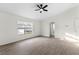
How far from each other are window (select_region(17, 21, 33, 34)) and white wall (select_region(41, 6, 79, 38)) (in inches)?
95.6

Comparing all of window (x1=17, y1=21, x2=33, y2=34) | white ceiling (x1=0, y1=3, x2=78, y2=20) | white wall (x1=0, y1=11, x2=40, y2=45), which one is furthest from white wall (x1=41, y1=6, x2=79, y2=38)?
white wall (x1=0, y1=11, x2=40, y2=45)

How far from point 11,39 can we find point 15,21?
4.81ft

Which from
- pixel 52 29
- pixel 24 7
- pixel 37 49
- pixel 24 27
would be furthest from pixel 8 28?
pixel 52 29

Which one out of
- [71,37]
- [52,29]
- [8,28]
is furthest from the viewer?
[52,29]

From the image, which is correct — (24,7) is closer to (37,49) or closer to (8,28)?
(8,28)

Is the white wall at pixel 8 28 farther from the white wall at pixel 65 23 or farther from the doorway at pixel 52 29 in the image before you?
the doorway at pixel 52 29

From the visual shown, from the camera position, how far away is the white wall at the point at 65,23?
8305 millimetres

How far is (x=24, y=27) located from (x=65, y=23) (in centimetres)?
447

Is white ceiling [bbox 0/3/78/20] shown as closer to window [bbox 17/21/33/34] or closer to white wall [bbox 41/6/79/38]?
window [bbox 17/21/33/34]

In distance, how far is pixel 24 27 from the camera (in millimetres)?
8445

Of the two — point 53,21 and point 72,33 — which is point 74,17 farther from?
point 53,21

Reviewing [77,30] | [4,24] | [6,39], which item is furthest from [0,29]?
[77,30]

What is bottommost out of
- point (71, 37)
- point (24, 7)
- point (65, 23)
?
point (71, 37)

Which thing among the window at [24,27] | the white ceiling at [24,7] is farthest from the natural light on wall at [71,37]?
the window at [24,27]
